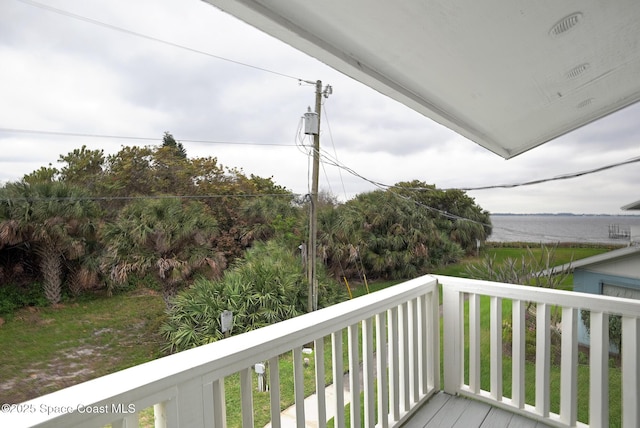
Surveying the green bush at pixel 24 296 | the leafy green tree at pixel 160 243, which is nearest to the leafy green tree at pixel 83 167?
the leafy green tree at pixel 160 243

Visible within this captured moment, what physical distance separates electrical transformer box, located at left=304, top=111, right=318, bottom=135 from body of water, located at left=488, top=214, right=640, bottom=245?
10.8ft

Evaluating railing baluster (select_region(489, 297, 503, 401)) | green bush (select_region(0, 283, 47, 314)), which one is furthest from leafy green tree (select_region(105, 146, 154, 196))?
railing baluster (select_region(489, 297, 503, 401))

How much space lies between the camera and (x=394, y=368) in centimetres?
131

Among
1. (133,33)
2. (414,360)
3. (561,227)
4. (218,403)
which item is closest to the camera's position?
(218,403)

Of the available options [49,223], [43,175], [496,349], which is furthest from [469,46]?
[43,175]

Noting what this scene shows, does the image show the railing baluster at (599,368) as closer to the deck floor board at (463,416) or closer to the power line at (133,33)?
the deck floor board at (463,416)

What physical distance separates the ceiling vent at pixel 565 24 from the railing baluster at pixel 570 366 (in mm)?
971

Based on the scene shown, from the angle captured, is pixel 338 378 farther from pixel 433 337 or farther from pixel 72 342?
pixel 72 342

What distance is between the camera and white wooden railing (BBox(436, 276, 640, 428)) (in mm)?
1191

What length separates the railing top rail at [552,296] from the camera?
119 centimetres

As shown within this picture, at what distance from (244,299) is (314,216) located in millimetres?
2060

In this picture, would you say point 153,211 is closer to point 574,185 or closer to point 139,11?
point 139,11

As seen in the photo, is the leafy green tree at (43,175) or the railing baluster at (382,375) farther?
the leafy green tree at (43,175)

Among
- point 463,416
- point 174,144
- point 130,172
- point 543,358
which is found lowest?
point 463,416
